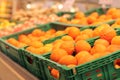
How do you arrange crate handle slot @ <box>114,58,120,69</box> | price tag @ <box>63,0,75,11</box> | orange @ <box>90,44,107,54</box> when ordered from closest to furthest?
1. crate handle slot @ <box>114,58,120,69</box>
2. orange @ <box>90,44,107,54</box>
3. price tag @ <box>63,0,75,11</box>

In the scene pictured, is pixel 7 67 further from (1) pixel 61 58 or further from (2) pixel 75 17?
(2) pixel 75 17

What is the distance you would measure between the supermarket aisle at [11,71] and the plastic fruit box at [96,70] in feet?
1.19

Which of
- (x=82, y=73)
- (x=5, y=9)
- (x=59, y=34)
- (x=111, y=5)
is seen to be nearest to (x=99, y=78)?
(x=82, y=73)

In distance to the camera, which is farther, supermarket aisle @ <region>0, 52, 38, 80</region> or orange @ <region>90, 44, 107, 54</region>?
supermarket aisle @ <region>0, 52, 38, 80</region>

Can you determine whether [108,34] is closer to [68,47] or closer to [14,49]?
[68,47]

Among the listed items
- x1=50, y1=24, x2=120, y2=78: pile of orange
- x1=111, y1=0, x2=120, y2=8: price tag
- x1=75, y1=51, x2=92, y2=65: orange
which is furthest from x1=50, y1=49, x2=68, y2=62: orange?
x1=111, y1=0, x2=120, y2=8: price tag

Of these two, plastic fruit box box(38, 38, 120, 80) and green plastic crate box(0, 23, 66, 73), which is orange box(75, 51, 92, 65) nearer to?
plastic fruit box box(38, 38, 120, 80)

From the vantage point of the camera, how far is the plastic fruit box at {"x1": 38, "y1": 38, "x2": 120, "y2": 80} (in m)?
1.23

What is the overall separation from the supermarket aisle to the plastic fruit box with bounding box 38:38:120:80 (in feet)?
1.19

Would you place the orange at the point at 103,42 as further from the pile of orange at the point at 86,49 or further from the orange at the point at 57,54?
the orange at the point at 57,54

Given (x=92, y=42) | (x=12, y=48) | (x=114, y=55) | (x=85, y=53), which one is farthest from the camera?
(x=12, y=48)

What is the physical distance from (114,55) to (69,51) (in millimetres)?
347

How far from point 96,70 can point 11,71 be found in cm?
75

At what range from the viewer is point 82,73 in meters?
1.24
